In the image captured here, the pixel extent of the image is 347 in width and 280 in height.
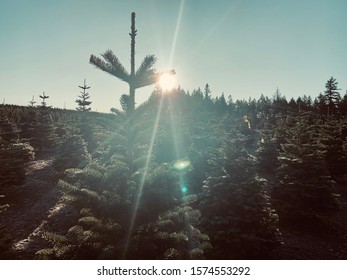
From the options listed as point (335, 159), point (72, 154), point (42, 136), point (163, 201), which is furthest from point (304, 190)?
point (42, 136)

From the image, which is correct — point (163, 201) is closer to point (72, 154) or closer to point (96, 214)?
point (96, 214)

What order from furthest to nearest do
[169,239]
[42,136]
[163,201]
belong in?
[42,136] → [163,201] → [169,239]

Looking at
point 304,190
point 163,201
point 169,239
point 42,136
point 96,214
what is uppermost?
point 42,136

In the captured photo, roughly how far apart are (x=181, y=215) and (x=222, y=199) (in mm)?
4050

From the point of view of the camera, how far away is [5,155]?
1728 cm

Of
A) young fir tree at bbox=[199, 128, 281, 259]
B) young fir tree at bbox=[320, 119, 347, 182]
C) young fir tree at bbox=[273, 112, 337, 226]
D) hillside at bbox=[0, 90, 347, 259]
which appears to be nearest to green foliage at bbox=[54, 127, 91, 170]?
hillside at bbox=[0, 90, 347, 259]

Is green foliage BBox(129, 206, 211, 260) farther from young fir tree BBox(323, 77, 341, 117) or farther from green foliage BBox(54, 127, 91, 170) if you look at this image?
young fir tree BBox(323, 77, 341, 117)

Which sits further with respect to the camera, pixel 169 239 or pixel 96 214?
pixel 96 214

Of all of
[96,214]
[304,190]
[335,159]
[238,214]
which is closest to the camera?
[96,214]

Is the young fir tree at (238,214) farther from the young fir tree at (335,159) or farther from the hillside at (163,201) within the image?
the young fir tree at (335,159)

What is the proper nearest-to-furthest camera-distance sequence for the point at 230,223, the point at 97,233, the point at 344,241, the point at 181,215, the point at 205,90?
1. the point at 97,233
2. the point at 181,215
3. the point at 230,223
4. the point at 344,241
5. the point at 205,90

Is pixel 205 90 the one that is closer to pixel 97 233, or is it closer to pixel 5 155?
pixel 5 155

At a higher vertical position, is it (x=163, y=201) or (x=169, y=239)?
(x=163, y=201)
